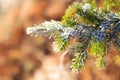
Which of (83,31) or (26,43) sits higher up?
(26,43)

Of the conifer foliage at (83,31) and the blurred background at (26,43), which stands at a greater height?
the blurred background at (26,43)

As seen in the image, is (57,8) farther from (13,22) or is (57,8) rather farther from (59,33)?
(59,33)

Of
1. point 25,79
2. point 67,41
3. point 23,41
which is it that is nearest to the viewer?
point 67,41

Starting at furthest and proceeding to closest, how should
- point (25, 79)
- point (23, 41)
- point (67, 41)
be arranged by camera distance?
point (23, 41) < point (25, 79) < point (67, 41)

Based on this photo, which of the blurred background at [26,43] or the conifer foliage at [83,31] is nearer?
the conifer foliage at [83,31]

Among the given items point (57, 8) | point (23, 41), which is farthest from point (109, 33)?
point (23, 41)

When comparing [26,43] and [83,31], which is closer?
[83,31]

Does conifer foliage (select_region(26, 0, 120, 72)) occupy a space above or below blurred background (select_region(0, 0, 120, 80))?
below

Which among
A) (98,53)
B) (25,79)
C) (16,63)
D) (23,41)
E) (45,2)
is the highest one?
(45,2)
